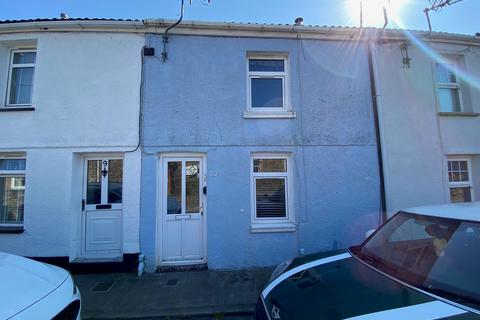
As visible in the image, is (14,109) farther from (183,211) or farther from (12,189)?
(183,211)

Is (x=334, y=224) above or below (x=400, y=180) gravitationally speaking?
below

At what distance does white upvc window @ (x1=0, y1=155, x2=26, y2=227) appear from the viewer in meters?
5.55

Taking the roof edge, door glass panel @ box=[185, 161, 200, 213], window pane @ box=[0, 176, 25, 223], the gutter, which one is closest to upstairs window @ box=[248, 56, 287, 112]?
the roof edge

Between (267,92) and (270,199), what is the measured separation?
8.00ft

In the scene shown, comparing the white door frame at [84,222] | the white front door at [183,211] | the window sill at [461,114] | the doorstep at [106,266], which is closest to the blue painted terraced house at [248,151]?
the white front door at [183,211]

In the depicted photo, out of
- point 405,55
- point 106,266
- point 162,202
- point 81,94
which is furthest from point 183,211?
point 405,55

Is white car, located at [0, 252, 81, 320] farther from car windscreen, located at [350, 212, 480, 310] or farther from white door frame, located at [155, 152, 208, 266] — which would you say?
white door frame, located at [155, 152, 208, 266]

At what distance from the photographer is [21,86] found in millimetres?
5891

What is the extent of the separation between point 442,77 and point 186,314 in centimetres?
785

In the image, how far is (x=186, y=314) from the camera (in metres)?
3.74

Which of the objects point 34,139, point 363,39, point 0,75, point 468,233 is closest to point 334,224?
point 468,233

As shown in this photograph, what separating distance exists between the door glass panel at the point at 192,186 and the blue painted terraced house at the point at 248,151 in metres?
0.02

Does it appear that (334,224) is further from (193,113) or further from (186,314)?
(193,113)

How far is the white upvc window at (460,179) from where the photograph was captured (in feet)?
20.6
